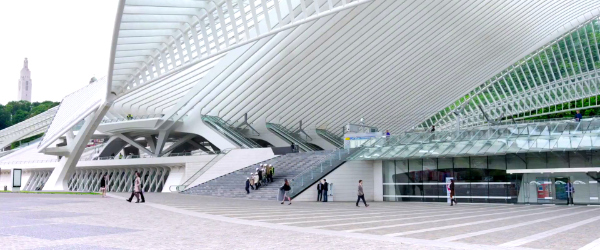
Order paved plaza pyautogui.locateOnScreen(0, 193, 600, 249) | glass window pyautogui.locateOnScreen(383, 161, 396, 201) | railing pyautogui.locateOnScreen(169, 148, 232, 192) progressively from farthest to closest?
1. railing pyautogui.locateOnScreen(169, 148, 232, 192)
2. glass window pyautogui.locateOnScreen(383, 161, 396, 201)
3. paved plaza pyautogui.locateOnScreen(0, 193, 600, 249)

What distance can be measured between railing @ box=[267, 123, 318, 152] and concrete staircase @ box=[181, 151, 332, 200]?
9.32 metres

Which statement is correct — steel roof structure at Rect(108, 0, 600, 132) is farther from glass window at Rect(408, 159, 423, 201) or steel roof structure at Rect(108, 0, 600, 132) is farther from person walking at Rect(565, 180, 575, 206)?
person walking at Rect(565, 180, 575, 206)

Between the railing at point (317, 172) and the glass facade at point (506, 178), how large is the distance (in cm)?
323

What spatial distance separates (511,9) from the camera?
133ft

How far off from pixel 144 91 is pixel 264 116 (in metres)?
9.24

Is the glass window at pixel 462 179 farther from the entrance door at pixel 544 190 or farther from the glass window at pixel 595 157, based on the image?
the glass window at pixel 595 157

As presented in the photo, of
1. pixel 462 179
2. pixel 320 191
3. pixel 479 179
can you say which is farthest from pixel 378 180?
pixel 479 179

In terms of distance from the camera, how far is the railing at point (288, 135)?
4603cm

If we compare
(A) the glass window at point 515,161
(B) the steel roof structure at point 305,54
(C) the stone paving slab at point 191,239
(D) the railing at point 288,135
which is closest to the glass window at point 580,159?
(A) the glass window at point 515,161

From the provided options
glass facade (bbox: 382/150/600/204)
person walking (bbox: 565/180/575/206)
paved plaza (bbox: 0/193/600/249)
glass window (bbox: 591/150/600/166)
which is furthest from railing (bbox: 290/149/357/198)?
paved plaza (bbox: 0/193/600/249)

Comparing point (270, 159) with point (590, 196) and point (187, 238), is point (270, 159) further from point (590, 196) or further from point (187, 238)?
point (187, 238)

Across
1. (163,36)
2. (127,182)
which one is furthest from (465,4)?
(127,182)

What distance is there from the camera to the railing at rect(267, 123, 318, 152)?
46.0m

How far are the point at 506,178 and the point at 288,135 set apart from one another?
22.5 metres
